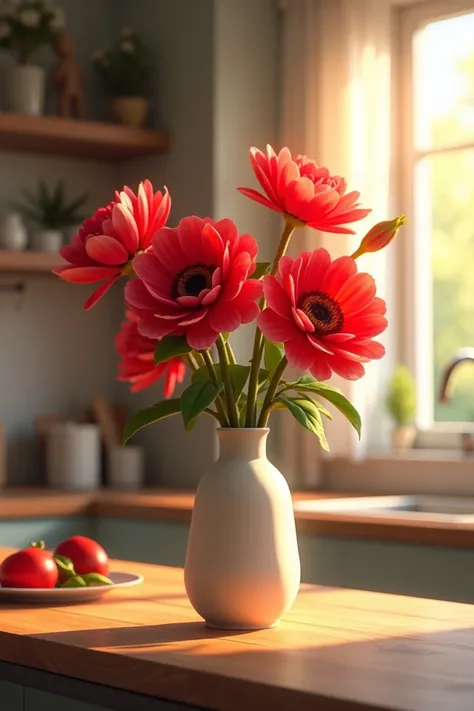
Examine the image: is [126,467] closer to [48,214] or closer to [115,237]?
[48,214]

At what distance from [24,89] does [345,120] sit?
104cm

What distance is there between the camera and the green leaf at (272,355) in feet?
5.29

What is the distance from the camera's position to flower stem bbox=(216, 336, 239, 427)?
157 centimetres

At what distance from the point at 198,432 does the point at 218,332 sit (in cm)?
264

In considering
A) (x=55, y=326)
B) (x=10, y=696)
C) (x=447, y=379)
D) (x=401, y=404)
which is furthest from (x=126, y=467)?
(x=10, y=696)

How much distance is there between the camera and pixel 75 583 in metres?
1.85

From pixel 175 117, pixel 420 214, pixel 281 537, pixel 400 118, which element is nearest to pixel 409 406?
pixel 420 214

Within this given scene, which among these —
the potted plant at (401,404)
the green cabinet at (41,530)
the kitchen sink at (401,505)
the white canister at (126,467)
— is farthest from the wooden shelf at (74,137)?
the kitchen sink at (401,505)

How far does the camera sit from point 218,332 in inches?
56.7

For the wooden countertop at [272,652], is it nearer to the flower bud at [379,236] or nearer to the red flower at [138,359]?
the red flower at [138,359]

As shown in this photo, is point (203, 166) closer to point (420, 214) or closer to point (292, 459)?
point (420, 214)

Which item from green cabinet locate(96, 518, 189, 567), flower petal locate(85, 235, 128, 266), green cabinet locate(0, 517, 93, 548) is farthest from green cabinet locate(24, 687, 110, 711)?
green cabinet locate(0, 517, 93, 548)

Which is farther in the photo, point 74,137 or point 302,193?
point 74,137

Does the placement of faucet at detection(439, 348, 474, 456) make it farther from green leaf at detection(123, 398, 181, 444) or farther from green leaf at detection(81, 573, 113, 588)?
green leaf at detection(123, 398, 181, 444)
